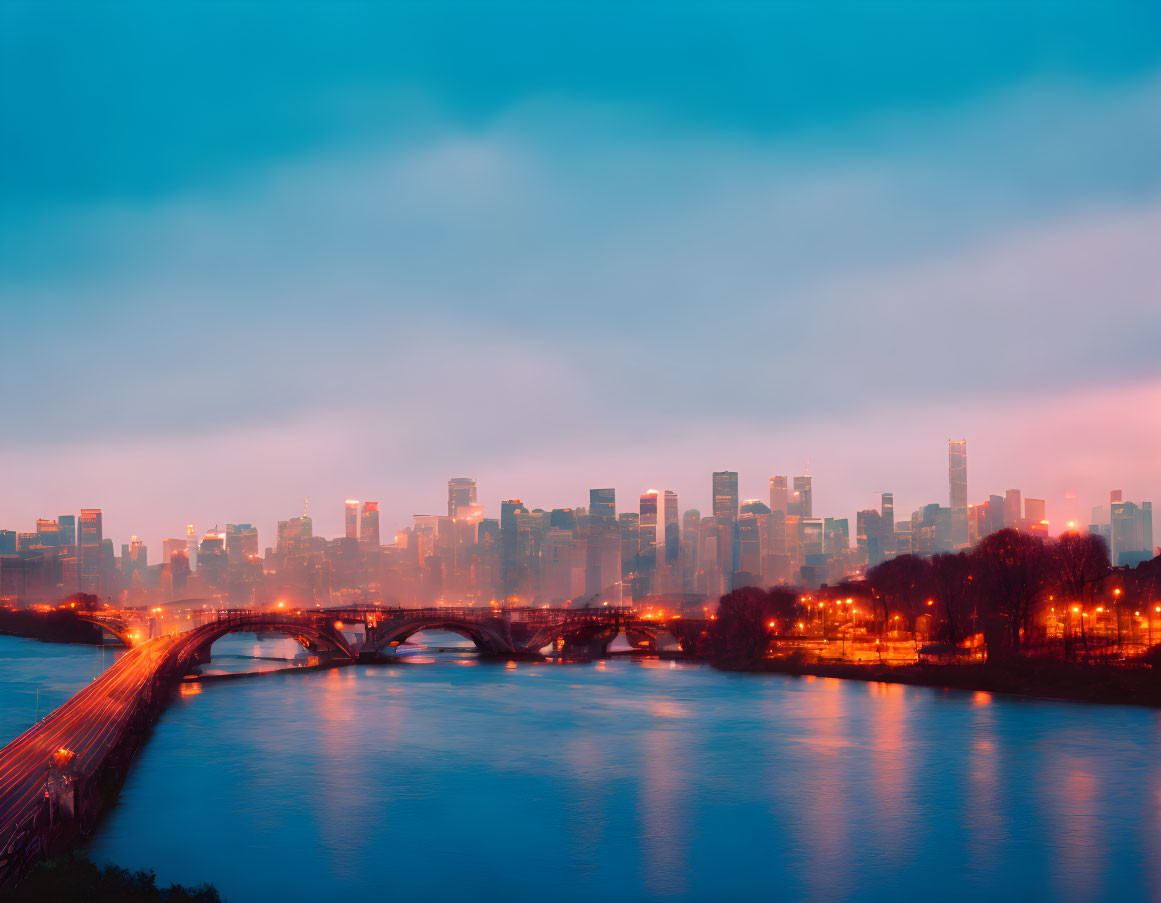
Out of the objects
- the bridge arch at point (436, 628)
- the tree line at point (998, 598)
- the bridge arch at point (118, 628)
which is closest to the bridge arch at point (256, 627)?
the bridge arch at point (436, 628)

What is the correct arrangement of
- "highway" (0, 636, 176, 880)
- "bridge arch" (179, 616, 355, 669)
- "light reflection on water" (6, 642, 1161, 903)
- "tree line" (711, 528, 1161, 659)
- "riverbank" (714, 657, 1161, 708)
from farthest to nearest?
1. "bridge arch" (179, 616, 355, 669)
2. "tree line" (711, 528, 1161, 659)
3. "riverbank" (714, 657, 1161, 708)
4. "light reflection on water" (6, 642, 1161, 903)
5. "highway" (0, 636, 176, 880)

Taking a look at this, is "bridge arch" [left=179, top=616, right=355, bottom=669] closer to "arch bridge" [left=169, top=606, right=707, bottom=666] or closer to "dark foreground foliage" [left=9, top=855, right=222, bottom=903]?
"arch bridge" [left=169, top=606, right=707, bottom=666]

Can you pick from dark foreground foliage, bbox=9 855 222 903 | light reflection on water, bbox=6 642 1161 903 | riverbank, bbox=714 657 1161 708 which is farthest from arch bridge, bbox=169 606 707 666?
dark foreground foliage, bbox=9 855 222 903

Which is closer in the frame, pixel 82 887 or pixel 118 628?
pixel 82 887

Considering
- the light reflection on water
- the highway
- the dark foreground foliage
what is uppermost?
the dark foreground foliage

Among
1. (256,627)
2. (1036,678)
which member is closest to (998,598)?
(1036,678)

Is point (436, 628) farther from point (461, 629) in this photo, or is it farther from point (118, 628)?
point (118, 628)

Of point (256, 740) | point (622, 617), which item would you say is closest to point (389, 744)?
point (256, 740)
